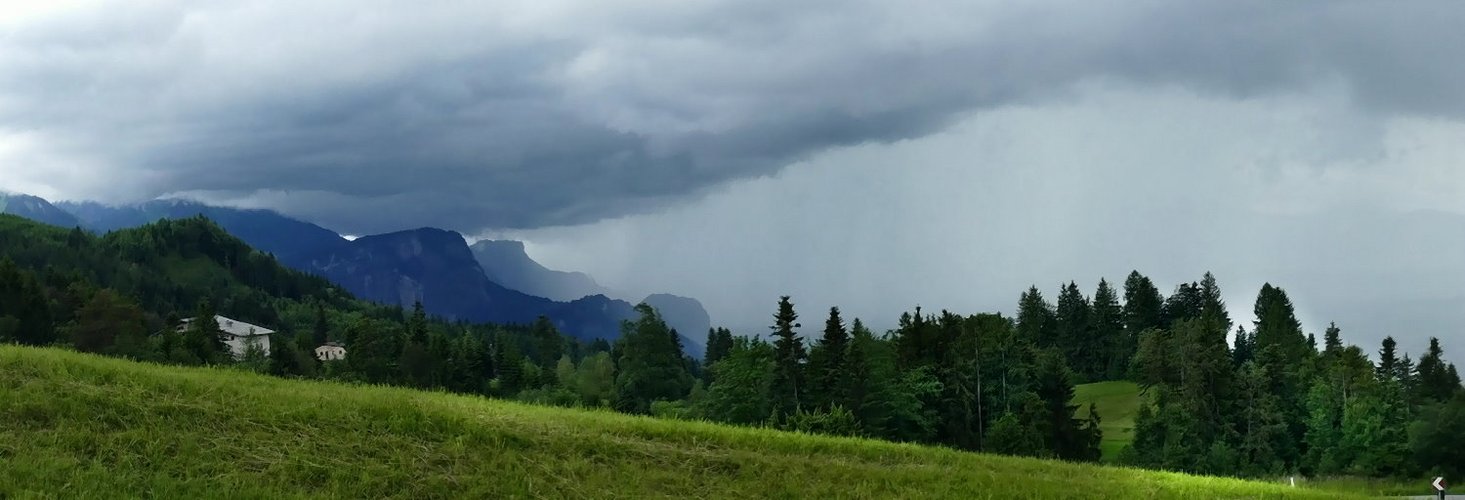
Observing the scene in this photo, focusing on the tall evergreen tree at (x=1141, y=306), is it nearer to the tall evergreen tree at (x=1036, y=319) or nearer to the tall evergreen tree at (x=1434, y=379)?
the tall evergreen tree at (x=1036, y=319)

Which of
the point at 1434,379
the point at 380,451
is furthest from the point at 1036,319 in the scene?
the point at 380,451

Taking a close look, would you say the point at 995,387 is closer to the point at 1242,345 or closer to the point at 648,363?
the point at 648,363

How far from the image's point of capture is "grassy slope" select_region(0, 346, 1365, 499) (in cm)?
1233

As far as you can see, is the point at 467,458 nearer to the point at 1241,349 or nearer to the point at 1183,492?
the point at 1183,492

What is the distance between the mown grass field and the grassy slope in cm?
8629

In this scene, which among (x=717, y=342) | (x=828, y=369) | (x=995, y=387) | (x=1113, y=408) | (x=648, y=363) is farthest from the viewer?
(x=717, y=342)

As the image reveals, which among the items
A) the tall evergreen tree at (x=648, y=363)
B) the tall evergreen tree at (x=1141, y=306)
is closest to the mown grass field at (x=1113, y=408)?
the tall evergreen tree at (x=1141, y=306)

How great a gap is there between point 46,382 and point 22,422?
5.16ft

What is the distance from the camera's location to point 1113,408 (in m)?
129

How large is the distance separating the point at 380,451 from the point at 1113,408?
127618 millimetres

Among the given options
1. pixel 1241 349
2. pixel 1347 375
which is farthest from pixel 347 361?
pixel 1241 349

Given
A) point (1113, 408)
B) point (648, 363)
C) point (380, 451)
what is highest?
point (648, 363)

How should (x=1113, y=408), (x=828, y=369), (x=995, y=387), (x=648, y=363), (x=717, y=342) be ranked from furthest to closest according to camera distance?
1. (x=717, y=342)
2. (x=1113, y=408)
3. (x=648, y=363)
4. (x=995, y=387)
5. (x=828, y=369)

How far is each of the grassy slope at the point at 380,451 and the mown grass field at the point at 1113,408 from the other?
8629cm
